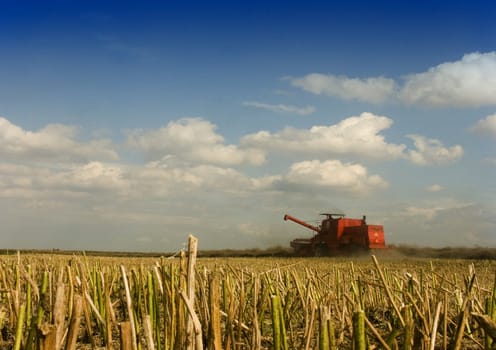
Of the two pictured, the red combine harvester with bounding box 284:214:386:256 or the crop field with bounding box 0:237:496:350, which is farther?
the red combine harvester with bounding box 284:214:386:256

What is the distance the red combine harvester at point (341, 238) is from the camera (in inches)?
921

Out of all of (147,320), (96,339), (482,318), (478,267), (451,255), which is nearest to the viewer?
(482,318)

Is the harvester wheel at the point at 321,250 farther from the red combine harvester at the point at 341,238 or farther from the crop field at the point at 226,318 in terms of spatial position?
the crop field at the point at 226,318

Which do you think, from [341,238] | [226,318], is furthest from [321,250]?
[226,318]

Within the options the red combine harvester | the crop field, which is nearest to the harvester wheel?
the red combine harvester

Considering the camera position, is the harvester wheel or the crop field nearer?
the crop field

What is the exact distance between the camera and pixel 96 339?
4734mm

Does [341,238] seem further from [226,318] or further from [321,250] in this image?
[226,318]

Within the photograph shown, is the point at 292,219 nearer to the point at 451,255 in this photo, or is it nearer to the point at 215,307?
the point at 451,255

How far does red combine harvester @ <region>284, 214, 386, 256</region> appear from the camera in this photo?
23.4 meters

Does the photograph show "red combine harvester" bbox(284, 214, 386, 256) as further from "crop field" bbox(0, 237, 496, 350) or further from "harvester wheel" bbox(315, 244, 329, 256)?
"crop field" bbox(0, 237, 496, 350)

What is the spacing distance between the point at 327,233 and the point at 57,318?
2338cm

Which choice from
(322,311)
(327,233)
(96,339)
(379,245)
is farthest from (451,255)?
(322,311)

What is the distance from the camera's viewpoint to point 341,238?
2422 cm
